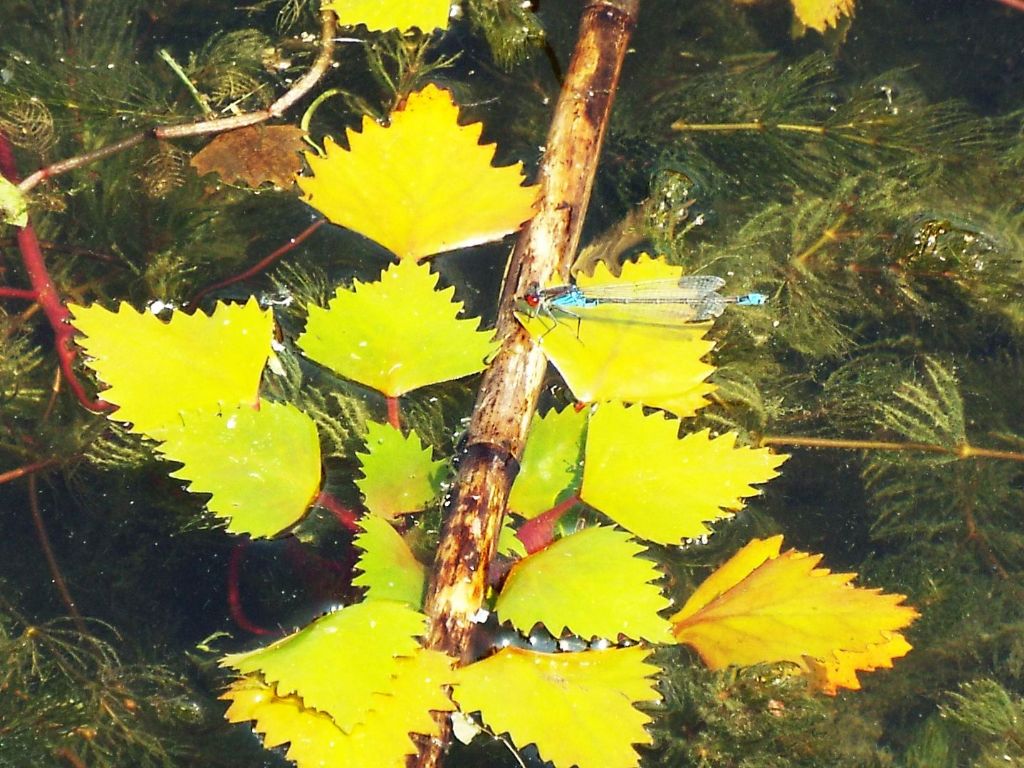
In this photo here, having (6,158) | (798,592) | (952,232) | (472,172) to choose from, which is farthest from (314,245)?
(952,232)

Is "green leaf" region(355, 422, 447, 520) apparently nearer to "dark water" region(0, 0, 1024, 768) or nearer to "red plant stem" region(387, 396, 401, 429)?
"red plant stem" region(387, 396, 401, 429)

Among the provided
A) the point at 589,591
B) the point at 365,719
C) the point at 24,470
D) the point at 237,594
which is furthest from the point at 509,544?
the point at 24,470

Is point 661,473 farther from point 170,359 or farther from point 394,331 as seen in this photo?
point 170,359

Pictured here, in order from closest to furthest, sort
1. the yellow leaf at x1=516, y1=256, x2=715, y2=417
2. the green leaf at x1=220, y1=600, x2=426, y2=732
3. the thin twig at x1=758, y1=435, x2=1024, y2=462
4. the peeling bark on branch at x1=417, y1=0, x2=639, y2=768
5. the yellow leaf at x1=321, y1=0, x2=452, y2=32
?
the green leaf at x1=220, y1=600, x2=426, y2=732 < the peeling bark on branch at x1=417, y1=0, x2=639, y2=768 < the yellow leaf at x1=516, y1=256, x2=715, y2=417 < the yellow leaf at x1=321, y1=0, x2=452, y2=32 < the thin twig at x1=758, y1=435, x2=1024, y2=462

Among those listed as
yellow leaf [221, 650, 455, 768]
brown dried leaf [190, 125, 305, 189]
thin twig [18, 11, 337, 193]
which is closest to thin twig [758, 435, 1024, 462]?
yellow leaf [221, 650, 455, 768]

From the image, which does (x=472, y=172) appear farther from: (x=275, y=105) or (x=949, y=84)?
(x=949, y=84)

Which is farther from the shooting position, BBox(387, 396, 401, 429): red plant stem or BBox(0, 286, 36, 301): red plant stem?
BBox(0, 286, 36, 301): red plant stem
